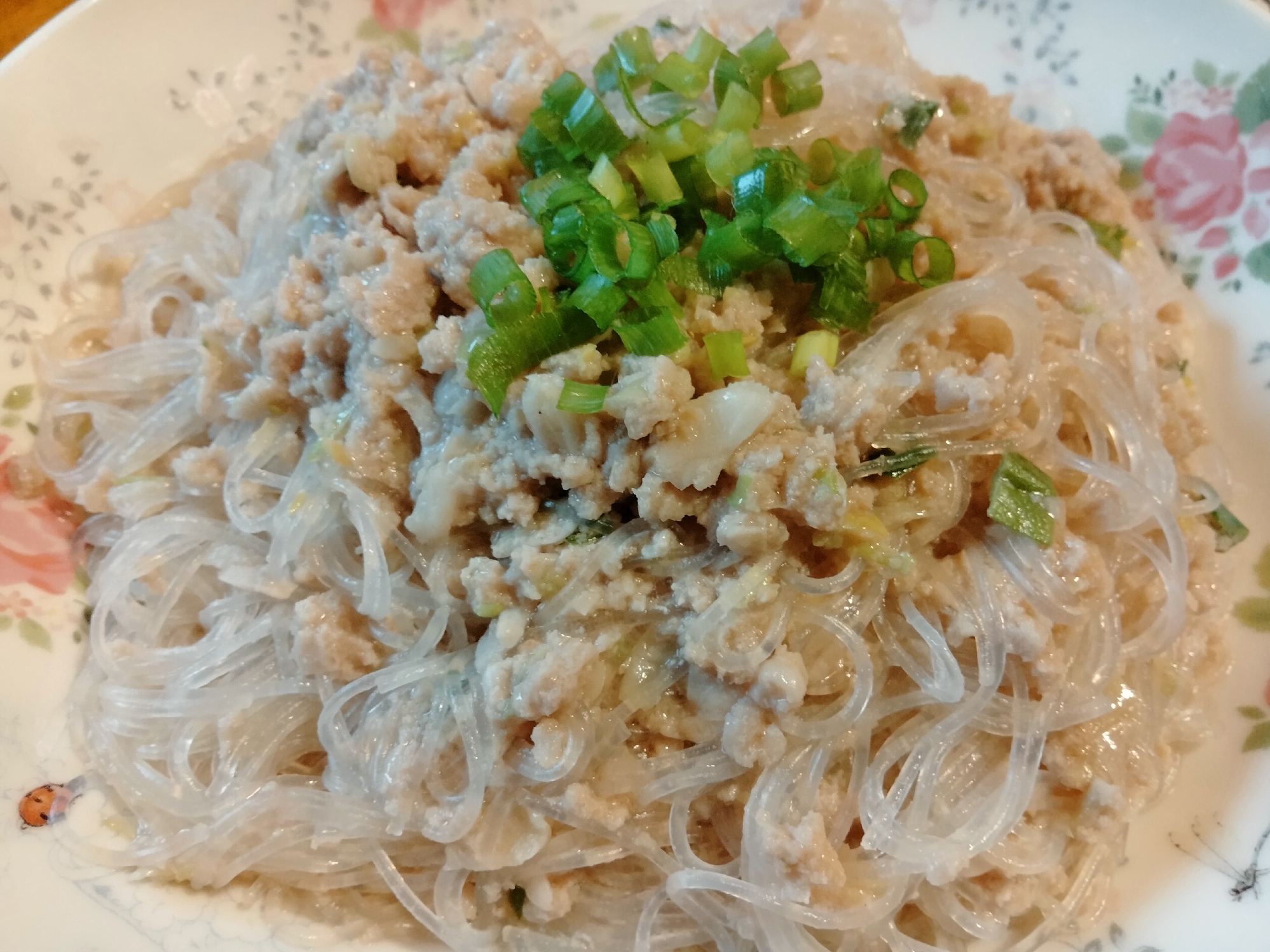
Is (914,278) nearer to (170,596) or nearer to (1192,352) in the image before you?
(1192,352)

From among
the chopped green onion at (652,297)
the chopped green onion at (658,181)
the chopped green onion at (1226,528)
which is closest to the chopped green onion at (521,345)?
the chopped green onion at (652,297)

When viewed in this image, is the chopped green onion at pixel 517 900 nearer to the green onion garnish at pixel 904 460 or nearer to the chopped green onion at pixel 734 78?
the green onion garnish at pixel 904 460

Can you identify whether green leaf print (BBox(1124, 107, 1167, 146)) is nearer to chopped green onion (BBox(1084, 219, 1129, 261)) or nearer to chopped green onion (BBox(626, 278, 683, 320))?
chopped green onion (BBox(1084, 219, 1129, 261))

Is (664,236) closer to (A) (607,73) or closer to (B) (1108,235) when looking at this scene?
(A) (607,73)

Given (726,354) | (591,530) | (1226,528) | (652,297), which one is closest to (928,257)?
(726,354)

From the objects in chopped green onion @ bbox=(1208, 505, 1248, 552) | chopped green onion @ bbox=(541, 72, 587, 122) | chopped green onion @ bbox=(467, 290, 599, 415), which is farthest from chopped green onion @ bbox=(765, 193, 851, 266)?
chopped green onion @ bbox=(1208, 505, 1248, 552)

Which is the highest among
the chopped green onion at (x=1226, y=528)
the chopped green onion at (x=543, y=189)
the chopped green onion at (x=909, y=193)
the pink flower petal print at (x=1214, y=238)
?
the chopped green onion at (x=543, y=189)
